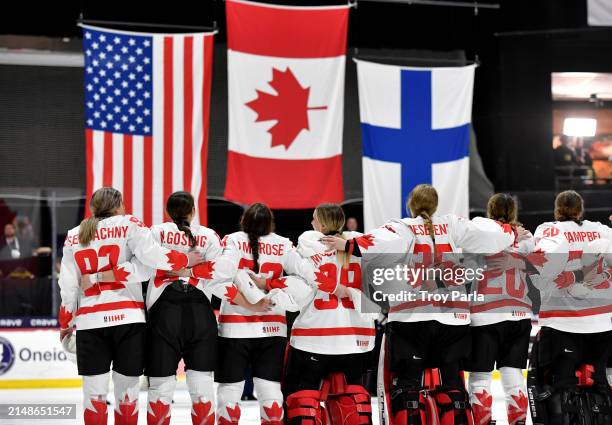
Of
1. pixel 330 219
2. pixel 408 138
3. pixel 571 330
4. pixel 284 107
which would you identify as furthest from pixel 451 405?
pixel 408 138

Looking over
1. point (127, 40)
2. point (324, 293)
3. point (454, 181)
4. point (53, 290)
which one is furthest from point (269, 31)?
point (324, 293)

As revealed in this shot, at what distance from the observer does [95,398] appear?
5.48 metres

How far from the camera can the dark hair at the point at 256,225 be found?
573cm

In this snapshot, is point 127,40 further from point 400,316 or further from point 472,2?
point 400,316

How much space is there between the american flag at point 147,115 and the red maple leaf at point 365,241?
482 cm

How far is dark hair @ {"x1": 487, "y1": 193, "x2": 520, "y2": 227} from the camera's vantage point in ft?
19.9

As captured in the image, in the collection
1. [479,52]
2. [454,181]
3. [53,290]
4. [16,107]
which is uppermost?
[479,52]

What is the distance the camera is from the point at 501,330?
606 cm

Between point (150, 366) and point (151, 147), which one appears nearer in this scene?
point (150, 366)

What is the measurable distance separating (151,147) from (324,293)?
5179 mm

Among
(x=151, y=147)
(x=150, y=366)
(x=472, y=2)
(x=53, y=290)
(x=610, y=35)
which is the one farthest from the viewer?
(x=610, y=35)

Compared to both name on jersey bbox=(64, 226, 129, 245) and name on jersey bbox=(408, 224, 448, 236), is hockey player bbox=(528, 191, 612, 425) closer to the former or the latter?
name on jersey bbox=(408, 224, 448, 236)

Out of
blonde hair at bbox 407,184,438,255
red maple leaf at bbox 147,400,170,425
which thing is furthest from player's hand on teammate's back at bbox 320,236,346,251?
red maple leaf at bbox 147,400,170,425

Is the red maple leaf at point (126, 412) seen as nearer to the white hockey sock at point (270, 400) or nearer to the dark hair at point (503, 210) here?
the white hockey sock at point (270, 400)
